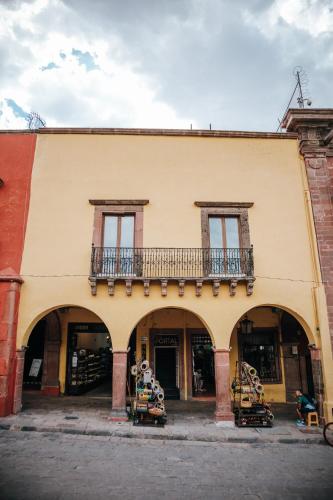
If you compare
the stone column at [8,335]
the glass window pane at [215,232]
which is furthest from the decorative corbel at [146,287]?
the stone column at [8,335]

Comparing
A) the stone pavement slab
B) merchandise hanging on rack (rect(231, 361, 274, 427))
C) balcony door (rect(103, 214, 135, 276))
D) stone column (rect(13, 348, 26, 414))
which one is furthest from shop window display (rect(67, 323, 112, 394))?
merchandise hanging on rack (rect(231, 361, 274, 427))

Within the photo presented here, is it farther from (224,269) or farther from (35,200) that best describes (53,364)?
(224,269)

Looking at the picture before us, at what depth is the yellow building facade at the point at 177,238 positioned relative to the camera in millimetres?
10758

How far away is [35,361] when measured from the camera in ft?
47.4

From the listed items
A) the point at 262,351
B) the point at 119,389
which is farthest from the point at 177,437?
the point at 262,351

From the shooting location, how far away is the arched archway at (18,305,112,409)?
14.1 m

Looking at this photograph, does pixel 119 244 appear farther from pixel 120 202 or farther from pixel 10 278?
pixel 10 278

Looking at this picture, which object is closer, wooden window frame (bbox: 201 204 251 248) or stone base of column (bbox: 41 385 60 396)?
wooden window frame (bbox: 201 204 251 248)

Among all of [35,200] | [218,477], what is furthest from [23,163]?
[218,477]

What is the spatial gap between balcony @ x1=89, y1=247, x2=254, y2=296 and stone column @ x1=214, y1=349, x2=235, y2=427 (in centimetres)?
211

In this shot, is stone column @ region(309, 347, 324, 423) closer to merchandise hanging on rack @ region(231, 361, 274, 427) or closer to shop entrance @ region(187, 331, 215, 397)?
merchandise hanging on rack @ region(231, 361, 274, 427)

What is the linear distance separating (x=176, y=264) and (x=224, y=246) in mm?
1860

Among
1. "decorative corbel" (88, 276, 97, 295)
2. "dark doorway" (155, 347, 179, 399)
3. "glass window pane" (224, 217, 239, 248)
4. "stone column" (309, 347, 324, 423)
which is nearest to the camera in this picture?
"stone column" (309, 347, 324, 423)

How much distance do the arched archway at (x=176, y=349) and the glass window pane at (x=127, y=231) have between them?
3.79 metres
